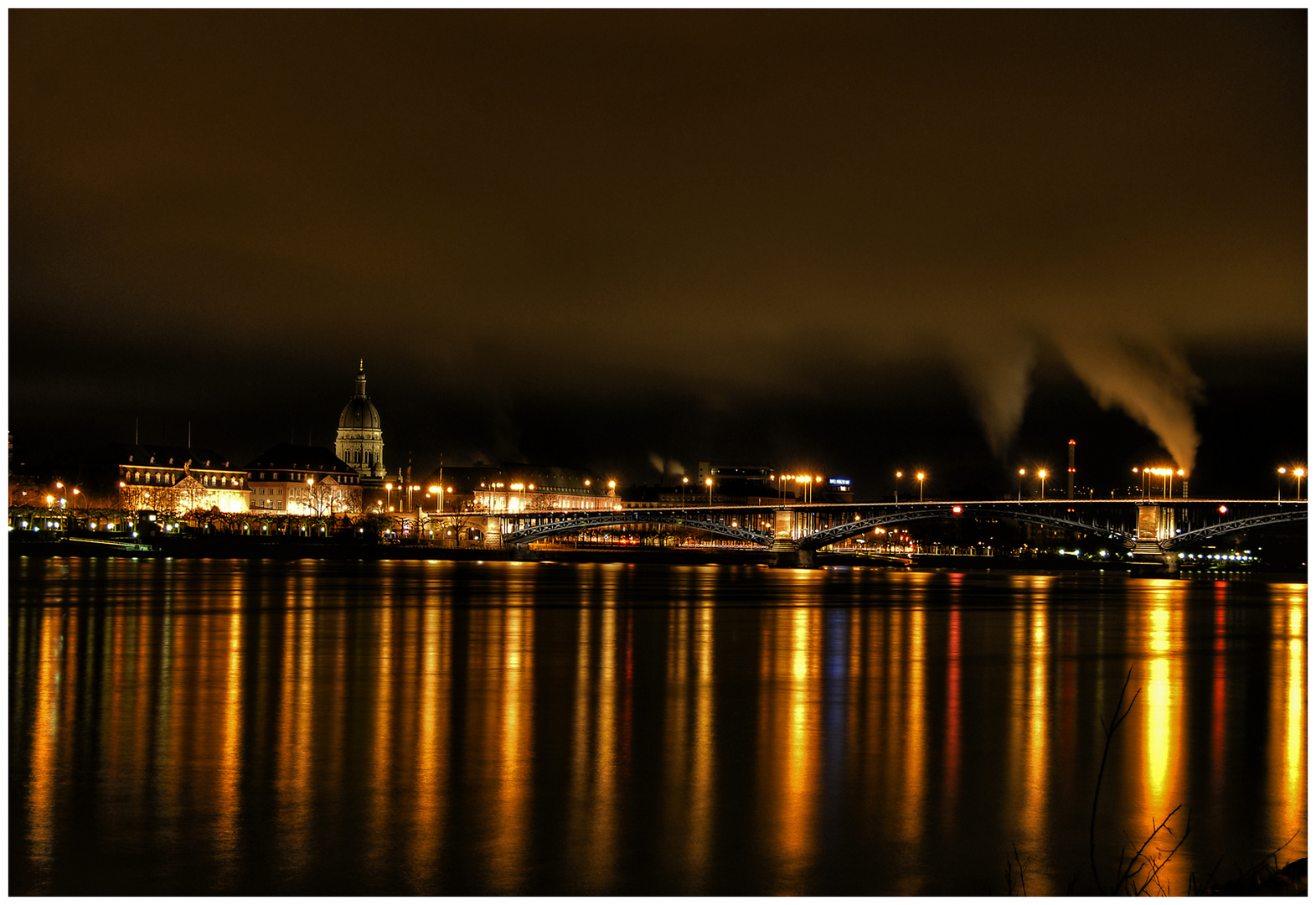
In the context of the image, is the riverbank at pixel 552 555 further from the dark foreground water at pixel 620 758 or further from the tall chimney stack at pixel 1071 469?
the dark foreground water at pixel 620 758

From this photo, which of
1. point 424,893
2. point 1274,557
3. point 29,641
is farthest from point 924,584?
point 1274,557

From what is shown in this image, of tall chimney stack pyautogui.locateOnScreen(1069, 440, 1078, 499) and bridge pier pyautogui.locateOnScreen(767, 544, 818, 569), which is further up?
tall chimney stack pyautogui.locateOnScreen(1069, 440, 1078, 499)

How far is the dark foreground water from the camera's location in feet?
37.0

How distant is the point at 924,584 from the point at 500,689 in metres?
61.8

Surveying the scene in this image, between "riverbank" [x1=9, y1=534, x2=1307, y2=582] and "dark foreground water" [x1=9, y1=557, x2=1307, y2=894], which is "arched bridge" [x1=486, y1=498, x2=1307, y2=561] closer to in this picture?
"riverbank" [x1=9, y1=534, x2=1307, y2=582]

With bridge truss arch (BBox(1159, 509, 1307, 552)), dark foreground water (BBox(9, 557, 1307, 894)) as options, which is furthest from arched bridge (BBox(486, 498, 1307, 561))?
dark foreground water (BBox(9, 557, 1307, 894))

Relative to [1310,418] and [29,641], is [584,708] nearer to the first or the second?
[1310,418]

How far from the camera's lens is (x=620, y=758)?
1590 cm

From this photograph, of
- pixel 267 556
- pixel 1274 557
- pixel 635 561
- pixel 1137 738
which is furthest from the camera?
pixel 1274 557

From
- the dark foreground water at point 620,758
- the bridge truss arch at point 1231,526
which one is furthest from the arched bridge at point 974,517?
the dark foreground water at point 620,758

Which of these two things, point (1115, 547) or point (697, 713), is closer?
point (697, 713)

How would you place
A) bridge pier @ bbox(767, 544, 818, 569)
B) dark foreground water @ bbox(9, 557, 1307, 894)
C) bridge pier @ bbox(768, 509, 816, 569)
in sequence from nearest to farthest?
1. dark foreground water @ bbox(9, 557, 1307, 894)
2. bridge pier @ bbox(767, 544, 818, 569)
3. bridge pier @ bbox(768, 509, 816, 569)

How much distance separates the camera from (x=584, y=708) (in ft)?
67.2

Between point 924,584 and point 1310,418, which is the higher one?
point 1310,418
